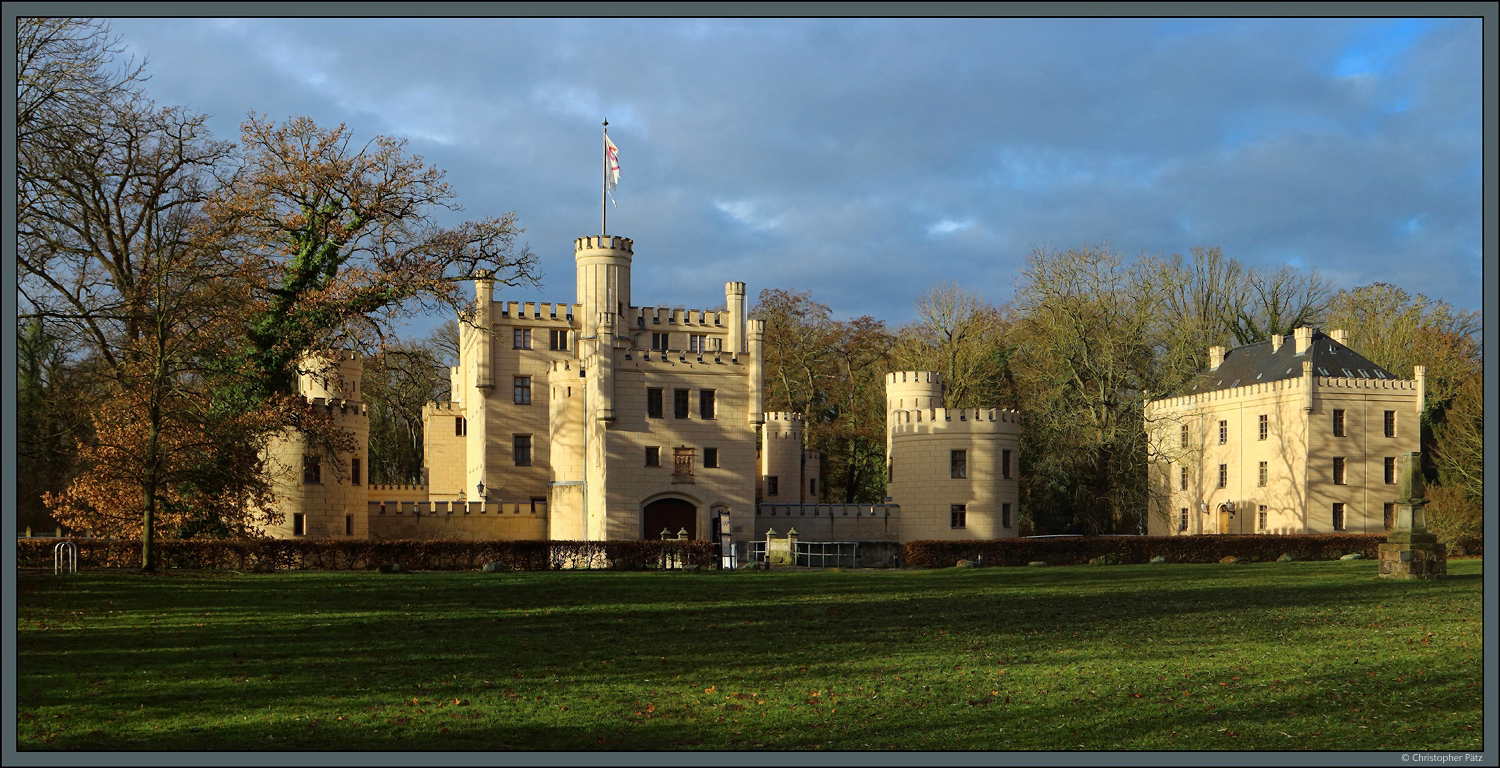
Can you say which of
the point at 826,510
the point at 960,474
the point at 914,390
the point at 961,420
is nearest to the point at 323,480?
the point at 826,510

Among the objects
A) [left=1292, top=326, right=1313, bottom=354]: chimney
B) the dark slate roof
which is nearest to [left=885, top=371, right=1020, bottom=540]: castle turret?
the dark slate roof

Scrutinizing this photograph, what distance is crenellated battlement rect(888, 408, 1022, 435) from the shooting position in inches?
1863

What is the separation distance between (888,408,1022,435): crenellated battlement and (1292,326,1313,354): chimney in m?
14.8

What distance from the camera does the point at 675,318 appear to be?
5484 centimetres

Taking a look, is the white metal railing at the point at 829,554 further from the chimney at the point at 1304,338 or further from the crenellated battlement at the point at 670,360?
the chimney at the point at 1304,338

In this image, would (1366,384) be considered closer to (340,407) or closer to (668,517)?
(668,517)

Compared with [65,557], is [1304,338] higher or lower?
higher

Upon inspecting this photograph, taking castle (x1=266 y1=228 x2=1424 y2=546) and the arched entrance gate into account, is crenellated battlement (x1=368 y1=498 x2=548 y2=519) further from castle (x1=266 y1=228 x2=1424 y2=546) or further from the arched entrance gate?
the arched entrance gate

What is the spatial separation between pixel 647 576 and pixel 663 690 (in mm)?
15997

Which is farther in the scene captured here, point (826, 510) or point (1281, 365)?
point (1281, 365)

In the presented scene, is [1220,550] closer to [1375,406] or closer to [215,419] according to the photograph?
[1375,406]

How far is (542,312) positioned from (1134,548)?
23.9 meters

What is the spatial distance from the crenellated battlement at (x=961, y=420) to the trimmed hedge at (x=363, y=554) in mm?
13127

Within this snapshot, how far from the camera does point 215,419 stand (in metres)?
29.8
